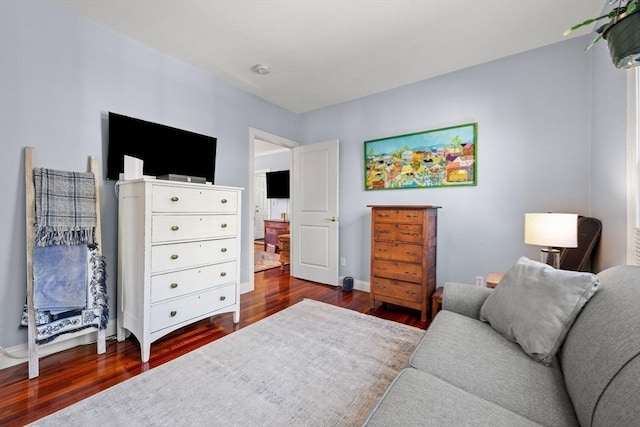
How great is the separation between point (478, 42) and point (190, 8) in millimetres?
2462

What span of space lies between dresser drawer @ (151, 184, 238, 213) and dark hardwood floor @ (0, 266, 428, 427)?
3.52 ft

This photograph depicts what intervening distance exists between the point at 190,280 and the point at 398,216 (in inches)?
80.6

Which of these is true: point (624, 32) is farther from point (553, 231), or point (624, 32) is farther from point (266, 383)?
point (266, 383)

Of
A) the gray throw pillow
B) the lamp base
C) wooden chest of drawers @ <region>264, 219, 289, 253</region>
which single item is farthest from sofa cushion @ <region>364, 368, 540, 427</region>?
wooden chest of drawers @ <region>264, 219, 289, 253</region>

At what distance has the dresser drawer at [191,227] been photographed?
1.97 meters

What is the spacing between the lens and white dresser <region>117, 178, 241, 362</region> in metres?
1.93

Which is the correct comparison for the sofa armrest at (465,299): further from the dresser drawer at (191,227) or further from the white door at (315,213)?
the white door at (315,213)

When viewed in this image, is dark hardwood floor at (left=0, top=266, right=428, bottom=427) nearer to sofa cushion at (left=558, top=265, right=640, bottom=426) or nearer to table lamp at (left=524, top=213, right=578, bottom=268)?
table lamp at (left=524, top=213, right=578, bottom=268)

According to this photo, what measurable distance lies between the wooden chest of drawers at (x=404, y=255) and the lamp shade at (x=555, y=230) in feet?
2.75

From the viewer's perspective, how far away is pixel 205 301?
90.2 inches

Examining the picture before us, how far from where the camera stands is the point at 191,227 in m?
2.17

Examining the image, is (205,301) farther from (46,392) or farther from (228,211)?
(46,392)

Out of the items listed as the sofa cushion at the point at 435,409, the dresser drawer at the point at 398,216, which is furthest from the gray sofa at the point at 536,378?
the dresser drawer at the point at 398,216

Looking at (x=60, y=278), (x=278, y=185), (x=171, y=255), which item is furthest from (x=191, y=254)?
(x=278, y=185)
